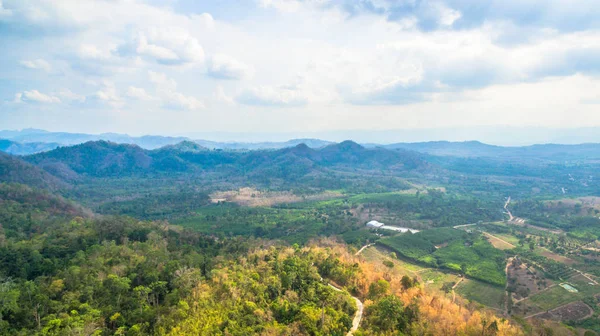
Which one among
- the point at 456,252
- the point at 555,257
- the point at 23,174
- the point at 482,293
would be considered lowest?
the point at 482,293

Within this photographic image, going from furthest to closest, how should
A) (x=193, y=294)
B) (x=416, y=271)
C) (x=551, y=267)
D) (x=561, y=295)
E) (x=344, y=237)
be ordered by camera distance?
(x=344, y=237)
(x=551, y=267)
(x=416, y=271)
(x=561, y=295)
(x=193, y=294)

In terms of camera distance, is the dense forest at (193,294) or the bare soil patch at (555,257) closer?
the dense forest at (193,294)

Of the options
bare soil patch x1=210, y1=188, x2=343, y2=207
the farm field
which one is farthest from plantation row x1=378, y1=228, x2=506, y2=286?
bare soil patch x1=210, y1=188, x2=343, y2=207

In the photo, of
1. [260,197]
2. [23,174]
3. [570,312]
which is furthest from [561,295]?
[23,174]

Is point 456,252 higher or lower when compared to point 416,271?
higher

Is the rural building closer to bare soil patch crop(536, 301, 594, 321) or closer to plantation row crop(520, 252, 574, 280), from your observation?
plantation row crop(520, 252, 574, 280)

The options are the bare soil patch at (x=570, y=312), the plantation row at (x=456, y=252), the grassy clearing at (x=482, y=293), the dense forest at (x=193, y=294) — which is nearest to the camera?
the dense forest at (x=193, y=294)

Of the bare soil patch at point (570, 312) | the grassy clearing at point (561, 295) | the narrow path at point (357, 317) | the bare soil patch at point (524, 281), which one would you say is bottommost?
the bare soil patch at point (570, 312)

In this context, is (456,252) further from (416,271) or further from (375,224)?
(375,224)

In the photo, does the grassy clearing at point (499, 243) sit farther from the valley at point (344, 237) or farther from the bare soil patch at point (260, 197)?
the bare soil patch at point (260, 197)

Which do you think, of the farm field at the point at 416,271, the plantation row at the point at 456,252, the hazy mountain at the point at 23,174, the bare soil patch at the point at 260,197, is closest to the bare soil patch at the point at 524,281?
the plantation row at the point at 456,252
